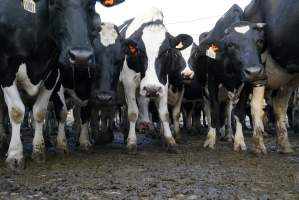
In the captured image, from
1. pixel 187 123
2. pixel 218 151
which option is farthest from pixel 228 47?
pixel 187 123

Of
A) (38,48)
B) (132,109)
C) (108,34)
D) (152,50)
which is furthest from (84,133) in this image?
(38,48)

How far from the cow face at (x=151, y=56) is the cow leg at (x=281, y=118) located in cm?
200

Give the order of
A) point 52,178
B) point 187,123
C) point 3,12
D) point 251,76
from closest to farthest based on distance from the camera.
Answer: point 52,178, point 3,12, point 251,76, point 187,123

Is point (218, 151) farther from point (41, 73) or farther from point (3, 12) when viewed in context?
point (3, 12)

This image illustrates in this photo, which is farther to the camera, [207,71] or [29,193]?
[207,71]

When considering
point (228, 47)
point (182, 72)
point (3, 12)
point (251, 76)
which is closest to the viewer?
point (3, 12)

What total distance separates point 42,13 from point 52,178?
2.39 m

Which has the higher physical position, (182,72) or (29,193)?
(182,72)

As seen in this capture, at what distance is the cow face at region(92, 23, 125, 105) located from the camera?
27.7 feet

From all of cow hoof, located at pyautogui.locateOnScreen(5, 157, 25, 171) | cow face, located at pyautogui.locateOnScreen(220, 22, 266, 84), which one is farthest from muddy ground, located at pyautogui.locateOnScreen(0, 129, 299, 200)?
cow face, located at pyautogui.locateOnScreen(220, 22, 266, 84)

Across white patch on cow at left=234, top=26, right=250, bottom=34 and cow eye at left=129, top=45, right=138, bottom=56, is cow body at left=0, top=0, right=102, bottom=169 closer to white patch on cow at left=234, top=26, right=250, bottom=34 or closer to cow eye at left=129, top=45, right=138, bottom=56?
cow eye at left=129, top=45, right=138, bottom=56

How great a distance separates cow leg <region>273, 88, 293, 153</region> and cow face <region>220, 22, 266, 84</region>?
3.26 feet

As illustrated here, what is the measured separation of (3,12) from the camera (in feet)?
23.3

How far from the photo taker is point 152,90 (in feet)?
28.0
